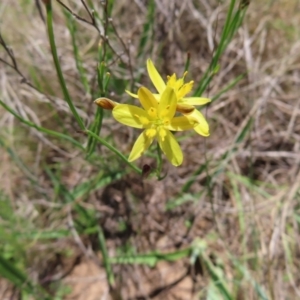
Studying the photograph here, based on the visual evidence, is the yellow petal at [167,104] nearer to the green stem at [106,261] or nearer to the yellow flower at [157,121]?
the yellow flower at [157,121]

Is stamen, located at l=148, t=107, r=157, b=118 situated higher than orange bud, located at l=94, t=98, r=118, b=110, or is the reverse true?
orange bud, located at l=94, t=98, r=118, b=110

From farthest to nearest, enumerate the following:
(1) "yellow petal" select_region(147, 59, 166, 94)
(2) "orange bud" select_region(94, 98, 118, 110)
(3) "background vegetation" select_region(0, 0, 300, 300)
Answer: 1. (3) "background vegetation" select_region(0, 0, 300, 300)
2. (1) "yellow petal" select_region(147, 59, 166, 94)
3. (2) "orange bud" select_region(94, 98, 118, 110)

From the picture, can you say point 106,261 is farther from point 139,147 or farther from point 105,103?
point 105,103

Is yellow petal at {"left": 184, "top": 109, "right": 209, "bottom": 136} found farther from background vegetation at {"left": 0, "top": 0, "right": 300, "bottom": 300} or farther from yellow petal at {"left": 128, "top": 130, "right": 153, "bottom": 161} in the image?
background vegetation at {"left": 0, "top": 0, "right": 300, "bottom": 300}

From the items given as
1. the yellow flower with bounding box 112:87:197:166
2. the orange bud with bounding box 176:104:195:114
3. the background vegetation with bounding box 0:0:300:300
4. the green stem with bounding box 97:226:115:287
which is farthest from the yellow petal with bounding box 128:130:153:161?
the green stem with bounding box 97:226:115:287

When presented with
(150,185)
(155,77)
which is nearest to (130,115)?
(155,77)

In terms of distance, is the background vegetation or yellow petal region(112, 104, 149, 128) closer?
yellow petal region(112, 104, 149, 128)

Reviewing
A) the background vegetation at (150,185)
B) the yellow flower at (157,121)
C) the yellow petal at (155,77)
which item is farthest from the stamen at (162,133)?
the background vegetation at (150,185)
